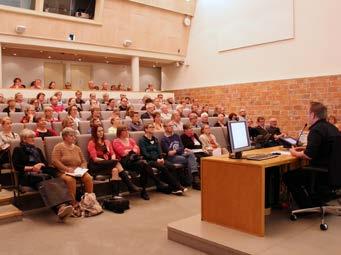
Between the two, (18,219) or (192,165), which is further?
(192,165)

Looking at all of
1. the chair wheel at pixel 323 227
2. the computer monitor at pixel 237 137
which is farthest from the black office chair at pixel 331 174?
the computer monitor at pixel 237 137

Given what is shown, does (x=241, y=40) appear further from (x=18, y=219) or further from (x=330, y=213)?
(x=18, y=219)

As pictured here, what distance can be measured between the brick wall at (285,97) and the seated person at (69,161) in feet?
20.8

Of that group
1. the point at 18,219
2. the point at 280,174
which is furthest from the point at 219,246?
the point at 18,219

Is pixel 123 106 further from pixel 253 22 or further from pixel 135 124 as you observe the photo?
pixel 253 22

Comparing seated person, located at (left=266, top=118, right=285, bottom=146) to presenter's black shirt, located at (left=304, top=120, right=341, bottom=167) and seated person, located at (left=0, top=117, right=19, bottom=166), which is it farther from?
seated person, located at (left=0, top=117, right=19, bottom=166)

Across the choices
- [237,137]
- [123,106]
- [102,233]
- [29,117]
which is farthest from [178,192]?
[123,106]

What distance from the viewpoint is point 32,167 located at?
371 cm

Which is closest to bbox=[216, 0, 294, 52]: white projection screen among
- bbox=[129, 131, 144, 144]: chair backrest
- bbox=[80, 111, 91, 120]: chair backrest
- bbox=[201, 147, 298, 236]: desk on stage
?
bbox=[80, 111, 91, 120]: chair backrest

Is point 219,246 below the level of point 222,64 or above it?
below

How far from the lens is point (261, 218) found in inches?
107

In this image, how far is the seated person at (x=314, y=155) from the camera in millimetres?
3000

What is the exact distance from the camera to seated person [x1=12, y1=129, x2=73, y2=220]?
139 inches

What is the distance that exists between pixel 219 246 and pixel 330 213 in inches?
55.5
